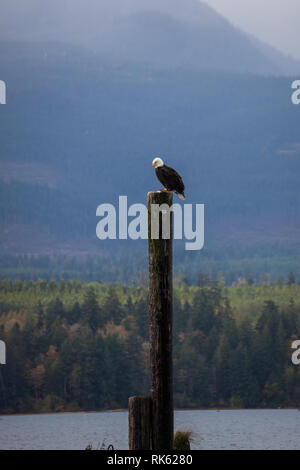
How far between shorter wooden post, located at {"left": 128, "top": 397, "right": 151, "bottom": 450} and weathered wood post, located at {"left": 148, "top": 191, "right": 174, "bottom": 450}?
7cm

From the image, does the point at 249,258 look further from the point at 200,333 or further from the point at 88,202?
the point at 200,333

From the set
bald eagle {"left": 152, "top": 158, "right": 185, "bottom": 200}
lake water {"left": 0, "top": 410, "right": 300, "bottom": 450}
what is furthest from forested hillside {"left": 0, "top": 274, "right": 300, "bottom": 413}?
bald eagle {"left": 152, "top": 158, "right": 185, "bottom": 200}

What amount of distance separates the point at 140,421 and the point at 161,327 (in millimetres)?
966

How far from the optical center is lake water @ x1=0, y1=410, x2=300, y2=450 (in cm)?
5494

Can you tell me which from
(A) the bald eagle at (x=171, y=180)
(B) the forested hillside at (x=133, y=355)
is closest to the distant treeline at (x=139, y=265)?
(B) the forested hillside at (x=133, y=355)

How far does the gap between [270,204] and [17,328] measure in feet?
297

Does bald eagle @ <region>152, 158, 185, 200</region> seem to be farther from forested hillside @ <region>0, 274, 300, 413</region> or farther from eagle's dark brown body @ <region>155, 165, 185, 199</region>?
forested hillside @ <region>0, 274, 300, 413</region>

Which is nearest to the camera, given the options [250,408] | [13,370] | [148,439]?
[148,439]

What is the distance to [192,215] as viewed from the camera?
196m

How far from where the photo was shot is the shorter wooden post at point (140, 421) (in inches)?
351

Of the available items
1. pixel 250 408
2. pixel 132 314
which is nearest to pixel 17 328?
pixel 132 314

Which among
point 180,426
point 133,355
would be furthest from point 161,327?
point 133,355

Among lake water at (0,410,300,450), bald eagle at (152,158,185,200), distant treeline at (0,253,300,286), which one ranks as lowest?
bald eagle at (152,158,185,200)

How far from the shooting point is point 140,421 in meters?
8.95
